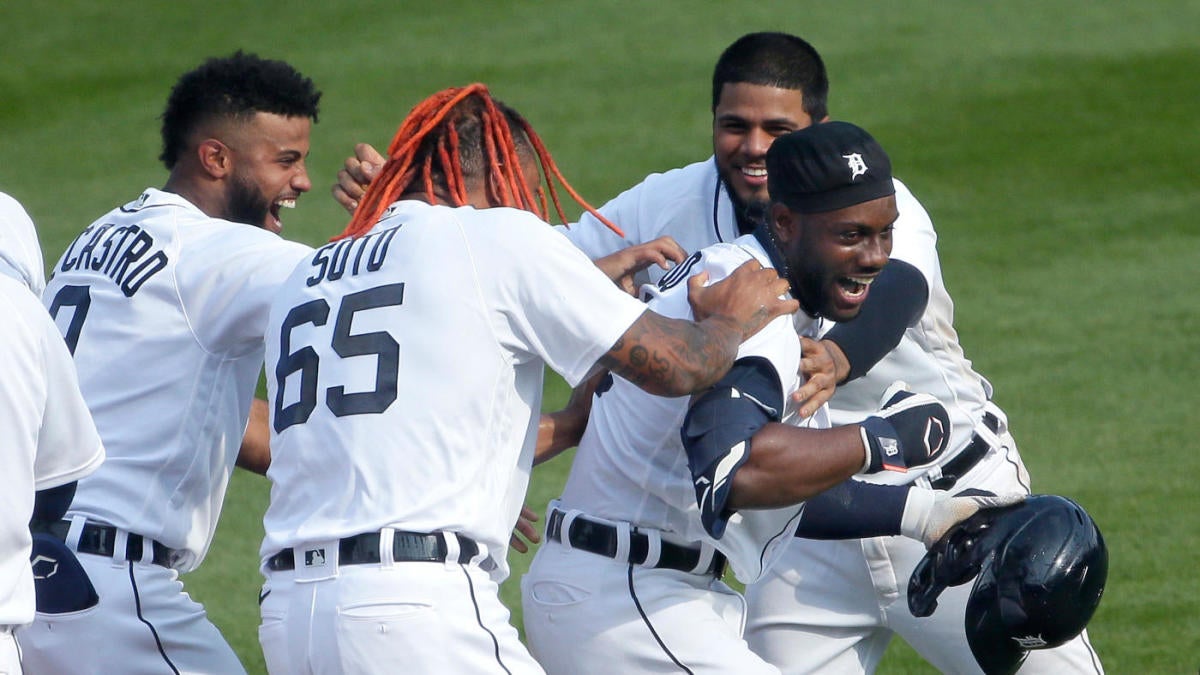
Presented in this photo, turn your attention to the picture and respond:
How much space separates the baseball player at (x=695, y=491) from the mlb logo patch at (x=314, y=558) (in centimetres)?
78

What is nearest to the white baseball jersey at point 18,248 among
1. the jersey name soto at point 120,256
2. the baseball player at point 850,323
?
the jersey name soto at point 120,256

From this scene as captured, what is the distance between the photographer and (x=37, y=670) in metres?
4.75

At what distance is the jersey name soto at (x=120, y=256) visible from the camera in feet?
16.0

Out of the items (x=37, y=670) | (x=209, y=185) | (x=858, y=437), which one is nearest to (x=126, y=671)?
(x=37, y=670)

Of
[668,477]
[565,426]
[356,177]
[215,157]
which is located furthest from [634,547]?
[215,157]

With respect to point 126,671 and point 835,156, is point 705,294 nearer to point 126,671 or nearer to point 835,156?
point 835,156

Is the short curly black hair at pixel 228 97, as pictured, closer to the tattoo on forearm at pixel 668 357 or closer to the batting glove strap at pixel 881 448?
the tattoo on forearm at pixel 668 357

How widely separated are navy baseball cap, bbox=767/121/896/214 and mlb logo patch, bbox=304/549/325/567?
59.6 inches

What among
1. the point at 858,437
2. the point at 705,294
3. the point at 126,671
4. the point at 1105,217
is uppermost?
the point at 705,294

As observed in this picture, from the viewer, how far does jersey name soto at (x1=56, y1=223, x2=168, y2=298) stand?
4.89 meters


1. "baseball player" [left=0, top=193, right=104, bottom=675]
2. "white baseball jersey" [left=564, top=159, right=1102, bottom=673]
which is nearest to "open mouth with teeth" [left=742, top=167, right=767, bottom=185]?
"white baseball jersey" [left=564, top=159, right=1102, bottom=673]

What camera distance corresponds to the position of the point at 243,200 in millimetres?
5582

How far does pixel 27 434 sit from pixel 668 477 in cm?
157

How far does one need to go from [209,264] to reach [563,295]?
55.3 inches
